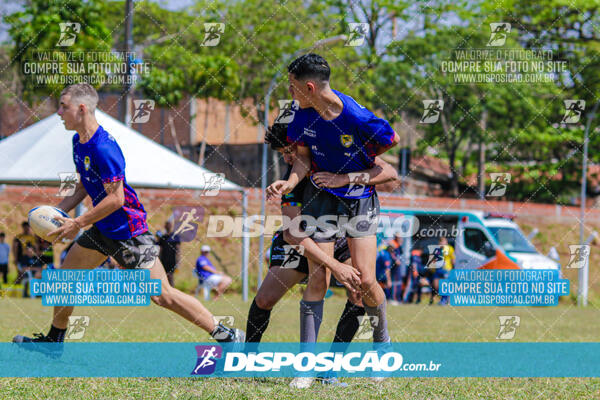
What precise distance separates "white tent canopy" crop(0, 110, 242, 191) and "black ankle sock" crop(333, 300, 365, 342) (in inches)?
257

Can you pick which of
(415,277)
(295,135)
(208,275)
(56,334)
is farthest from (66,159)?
(415,277)

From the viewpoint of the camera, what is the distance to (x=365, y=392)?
15.1ft

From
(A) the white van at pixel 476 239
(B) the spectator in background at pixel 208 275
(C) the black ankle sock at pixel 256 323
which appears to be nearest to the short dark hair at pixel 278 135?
(C) the black ankle sock at pixel 256 323

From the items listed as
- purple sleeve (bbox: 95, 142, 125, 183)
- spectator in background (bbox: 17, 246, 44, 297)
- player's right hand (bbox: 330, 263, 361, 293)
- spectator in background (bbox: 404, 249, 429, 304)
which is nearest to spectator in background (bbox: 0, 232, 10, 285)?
Answer: spectator in background (bbox: 17, 246, 44, 297)

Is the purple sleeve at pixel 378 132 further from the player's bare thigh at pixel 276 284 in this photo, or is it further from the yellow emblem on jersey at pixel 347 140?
the player's bare thigh at pixel 276 284

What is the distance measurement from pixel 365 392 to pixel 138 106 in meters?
5.55

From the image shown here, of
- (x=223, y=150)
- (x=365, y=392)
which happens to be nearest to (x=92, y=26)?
(x=365, y=392)

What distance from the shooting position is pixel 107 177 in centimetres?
504

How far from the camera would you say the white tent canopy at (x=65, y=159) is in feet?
37.0

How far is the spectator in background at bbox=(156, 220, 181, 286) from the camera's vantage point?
15867 millimetres

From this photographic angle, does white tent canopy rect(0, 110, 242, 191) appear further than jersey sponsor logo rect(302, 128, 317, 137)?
Yes

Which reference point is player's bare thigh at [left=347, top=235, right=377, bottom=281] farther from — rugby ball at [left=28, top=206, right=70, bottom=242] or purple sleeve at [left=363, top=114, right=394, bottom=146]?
rugby ball at [left=28, top=206, right=70, bottom=242]

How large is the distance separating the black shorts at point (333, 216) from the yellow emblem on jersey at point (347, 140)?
0.34 m

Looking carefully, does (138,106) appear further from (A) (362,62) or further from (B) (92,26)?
(A) (362,62)
